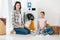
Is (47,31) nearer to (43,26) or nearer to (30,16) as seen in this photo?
(43,26)

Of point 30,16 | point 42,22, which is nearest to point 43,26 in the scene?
point 42,22

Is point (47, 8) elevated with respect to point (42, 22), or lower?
elevated

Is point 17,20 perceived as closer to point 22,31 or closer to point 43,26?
point 22,31

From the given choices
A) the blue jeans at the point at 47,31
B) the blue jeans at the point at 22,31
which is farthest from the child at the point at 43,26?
the blue jeans at the point at 22,31

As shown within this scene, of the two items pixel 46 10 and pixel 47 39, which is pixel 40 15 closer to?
pixel 46 10

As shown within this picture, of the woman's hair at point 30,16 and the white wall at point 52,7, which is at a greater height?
the white wall at point 52,7

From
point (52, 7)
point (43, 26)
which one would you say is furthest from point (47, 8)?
point (43, 26)

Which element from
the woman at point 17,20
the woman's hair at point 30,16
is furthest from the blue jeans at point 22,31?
the woman's hair at point 30,16

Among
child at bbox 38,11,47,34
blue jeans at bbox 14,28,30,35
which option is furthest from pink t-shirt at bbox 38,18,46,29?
blue jeans at bbox 14,28,30,35

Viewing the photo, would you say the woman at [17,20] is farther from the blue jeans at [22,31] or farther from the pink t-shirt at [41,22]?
the pink t-shirt at [41,22]

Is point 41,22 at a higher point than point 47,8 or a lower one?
lower

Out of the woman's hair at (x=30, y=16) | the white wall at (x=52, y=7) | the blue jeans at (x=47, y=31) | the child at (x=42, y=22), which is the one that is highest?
the white wall at (x=52, y=7)

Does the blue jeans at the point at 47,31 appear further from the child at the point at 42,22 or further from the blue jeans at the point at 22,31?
the blue jeans at the point at 22,31

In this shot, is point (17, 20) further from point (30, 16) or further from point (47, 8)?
point (47, 8)
